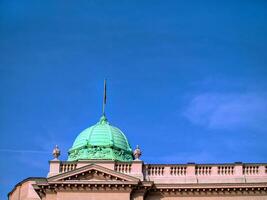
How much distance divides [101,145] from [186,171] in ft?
22.0

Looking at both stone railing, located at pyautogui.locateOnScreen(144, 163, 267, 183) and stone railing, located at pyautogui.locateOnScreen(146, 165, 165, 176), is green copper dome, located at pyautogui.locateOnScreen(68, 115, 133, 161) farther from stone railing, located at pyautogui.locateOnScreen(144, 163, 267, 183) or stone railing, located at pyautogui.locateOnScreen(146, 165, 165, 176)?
stone railing, located at pyautogui.locateOnScreen(144, 163, 267, 183)

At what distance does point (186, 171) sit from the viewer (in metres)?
42.2

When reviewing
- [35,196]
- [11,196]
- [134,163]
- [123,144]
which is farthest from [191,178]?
[11,196]

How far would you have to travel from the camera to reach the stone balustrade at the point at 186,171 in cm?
4162

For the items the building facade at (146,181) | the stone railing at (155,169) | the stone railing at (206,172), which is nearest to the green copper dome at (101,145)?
the building facade at (146,181)

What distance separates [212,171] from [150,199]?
15.2 feet

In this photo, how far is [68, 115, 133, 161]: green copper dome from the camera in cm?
4472

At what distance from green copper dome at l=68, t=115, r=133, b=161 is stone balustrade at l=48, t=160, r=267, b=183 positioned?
2.73m

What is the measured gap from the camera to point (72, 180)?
1594 inches

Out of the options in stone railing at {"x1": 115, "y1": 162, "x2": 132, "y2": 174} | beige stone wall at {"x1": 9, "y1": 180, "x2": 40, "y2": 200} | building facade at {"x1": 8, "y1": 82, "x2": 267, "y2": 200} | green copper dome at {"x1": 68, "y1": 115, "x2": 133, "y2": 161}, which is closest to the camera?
building facade at {"x1": 8, "y1": 82, "x2": 267, "y2": 200}

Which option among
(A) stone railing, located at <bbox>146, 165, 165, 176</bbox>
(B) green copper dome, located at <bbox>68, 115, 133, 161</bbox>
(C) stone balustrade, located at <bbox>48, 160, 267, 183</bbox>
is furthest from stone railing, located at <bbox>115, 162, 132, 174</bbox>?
(B) green copper dome, located at <bbox>68, 115, 133, 161</bbox>

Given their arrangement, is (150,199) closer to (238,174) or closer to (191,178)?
(191,178)

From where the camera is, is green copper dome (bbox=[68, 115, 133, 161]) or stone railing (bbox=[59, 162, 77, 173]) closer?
stone railing (bbox=[59, 162, 77, 173])

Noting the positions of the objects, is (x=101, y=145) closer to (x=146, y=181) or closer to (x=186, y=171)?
(x=146, y=181)
